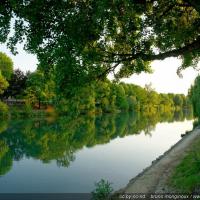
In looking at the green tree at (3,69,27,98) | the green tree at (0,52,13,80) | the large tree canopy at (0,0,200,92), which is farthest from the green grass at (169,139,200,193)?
the green tree at (0,52,13,80)

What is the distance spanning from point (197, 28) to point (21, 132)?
122 ft

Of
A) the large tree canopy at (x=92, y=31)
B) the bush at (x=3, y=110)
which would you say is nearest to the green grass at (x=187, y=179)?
the large tree canopy at (x=92, y=31)

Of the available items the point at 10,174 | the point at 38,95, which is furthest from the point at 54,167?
the point at 38,95

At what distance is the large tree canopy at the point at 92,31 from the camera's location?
1190 centimetres

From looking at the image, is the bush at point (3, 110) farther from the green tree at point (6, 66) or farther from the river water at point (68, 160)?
the river water at point (68, 160)

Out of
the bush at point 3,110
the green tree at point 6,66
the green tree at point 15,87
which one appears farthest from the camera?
the green tree at point 15,87

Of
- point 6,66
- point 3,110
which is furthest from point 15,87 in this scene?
point 3,110

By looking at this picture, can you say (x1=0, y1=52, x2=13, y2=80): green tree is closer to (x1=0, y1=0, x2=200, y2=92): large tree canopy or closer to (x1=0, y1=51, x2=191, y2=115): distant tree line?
(x1=0, y1=51, x2=191, y2=115): distant tree line

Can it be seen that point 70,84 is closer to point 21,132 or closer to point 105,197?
point 105,197

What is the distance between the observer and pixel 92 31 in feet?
40.9

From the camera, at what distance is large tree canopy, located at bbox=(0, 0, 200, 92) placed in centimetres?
1190

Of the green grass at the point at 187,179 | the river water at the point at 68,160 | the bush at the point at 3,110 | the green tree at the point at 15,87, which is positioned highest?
the green tree at the point at 15,87

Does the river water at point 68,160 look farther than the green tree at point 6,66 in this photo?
No

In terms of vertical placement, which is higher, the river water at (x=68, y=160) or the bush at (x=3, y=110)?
the bush at (x=3, y=110)
